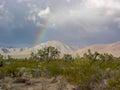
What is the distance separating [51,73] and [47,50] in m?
80.1

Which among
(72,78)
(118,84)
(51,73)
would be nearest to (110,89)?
(118,84)

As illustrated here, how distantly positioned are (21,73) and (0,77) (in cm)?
386

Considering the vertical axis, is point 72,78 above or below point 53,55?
below

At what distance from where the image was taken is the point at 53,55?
358ft

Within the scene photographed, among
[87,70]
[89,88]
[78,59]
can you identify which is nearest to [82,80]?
[89,88]

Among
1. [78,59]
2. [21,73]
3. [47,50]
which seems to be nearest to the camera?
[78,59]

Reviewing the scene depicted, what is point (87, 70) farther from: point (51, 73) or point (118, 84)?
point (51, 73)

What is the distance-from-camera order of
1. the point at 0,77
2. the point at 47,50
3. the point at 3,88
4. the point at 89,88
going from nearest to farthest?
the point at 89,88 → the point at 3,88 → the point at 0,77 → the point at 47,50

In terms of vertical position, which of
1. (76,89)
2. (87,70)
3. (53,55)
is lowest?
(76,89)

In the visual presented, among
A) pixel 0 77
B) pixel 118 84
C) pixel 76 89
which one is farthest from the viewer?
pixel 0 77

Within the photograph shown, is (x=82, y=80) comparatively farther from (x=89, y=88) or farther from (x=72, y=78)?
(x=72, y=78)

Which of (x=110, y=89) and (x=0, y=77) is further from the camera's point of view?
(x=0, y=77)

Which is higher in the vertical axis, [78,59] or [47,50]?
[47,50]

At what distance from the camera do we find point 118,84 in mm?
13273
